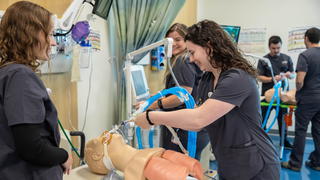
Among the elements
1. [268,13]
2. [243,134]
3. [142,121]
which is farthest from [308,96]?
[142,121]

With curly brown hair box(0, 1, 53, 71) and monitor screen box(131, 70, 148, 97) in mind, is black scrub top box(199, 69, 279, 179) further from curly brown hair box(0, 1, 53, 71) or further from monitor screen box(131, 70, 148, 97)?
monitor screen box(131, 70, 148, 97)

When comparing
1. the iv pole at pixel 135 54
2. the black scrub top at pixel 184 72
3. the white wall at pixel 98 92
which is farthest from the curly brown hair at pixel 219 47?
the white wall at pixel 98 92

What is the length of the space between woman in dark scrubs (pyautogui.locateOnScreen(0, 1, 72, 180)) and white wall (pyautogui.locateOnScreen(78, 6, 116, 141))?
1.22 m

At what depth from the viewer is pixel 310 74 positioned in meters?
3.00

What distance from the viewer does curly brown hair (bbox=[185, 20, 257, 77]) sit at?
1145 mm

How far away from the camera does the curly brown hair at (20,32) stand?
0.85m

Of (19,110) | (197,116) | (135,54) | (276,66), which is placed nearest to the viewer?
(19,110)

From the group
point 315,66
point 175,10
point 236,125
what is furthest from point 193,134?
point 315,66

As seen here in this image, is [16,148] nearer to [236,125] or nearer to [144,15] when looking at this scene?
[236,125]

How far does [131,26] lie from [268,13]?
9.09 feet

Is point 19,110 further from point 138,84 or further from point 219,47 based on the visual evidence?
point 138,84

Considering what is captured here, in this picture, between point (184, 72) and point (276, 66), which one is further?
point (276, 66)

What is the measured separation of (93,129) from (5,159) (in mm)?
1480

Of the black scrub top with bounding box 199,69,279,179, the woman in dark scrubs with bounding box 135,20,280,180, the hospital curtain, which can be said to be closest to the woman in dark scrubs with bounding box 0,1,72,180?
the woman in dark scrubs with bounding box 135,20,280,180
